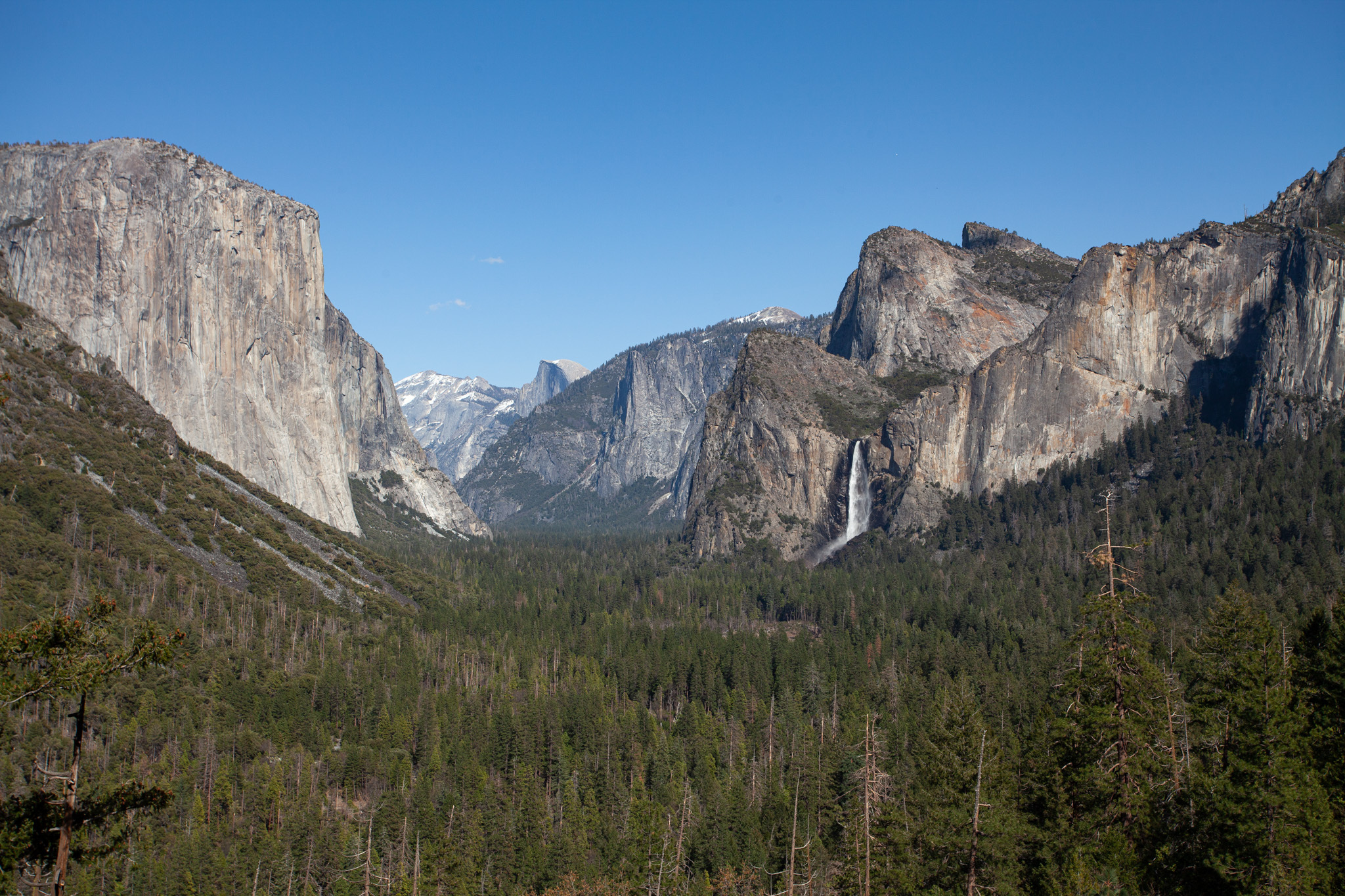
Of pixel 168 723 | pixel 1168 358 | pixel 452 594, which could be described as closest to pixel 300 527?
pixel 452 594

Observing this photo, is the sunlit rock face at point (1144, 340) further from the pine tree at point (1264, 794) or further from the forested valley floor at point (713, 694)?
the pine tree at point (1264, 794)

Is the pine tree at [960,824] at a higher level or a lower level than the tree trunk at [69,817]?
lower

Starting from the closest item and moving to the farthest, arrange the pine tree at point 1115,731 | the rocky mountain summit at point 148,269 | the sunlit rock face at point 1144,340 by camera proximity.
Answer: the pine tree at point 1115,731 → the rocky mountain summit at point 148,269 → the sunlit rock face at point 1144,340

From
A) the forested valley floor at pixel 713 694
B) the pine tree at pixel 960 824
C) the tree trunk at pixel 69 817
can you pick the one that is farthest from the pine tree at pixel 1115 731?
the tree trunk at pixel 69 817

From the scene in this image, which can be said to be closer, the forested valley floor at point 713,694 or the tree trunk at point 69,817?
the tree trunk at point 69,817

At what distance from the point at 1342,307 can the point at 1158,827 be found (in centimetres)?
16430

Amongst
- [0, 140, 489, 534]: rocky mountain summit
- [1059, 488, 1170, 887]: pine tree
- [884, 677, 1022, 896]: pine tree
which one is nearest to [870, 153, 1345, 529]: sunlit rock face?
[0, 140, 489, 534]: rocky mountain summit

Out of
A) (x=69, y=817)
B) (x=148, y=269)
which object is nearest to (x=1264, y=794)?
(x=69, y=817)

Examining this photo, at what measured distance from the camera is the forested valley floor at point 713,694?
105 ft

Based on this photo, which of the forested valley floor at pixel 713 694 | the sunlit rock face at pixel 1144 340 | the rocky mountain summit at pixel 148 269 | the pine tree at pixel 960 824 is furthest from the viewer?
the sunlit rock face at pixel 1144 340

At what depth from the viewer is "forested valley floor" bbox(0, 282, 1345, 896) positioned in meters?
32.1

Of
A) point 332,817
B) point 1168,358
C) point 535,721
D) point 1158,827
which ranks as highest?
point 1168,358

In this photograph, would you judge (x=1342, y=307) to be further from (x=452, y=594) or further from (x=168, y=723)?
(x=168, y=723)

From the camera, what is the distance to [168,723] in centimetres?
8175
